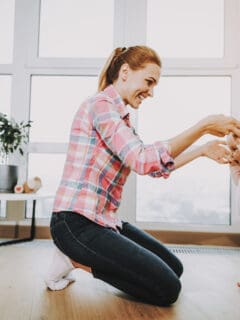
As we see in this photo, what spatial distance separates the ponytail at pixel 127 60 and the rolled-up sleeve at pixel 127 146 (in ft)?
0.72

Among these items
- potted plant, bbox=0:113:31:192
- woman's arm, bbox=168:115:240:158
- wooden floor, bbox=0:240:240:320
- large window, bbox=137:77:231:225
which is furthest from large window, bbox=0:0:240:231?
woman's arm, bbox=168:115:240:158

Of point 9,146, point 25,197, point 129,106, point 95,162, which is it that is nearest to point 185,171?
point 129,106

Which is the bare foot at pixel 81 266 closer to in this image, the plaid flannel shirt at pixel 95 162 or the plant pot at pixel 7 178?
the plaid flannel shirt at pixel 95 162

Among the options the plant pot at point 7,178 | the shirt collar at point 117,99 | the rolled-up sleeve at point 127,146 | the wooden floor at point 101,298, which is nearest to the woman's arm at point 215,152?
the rolled-up sleeve at point 127,146

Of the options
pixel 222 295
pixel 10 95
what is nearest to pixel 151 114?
pixel 10 95

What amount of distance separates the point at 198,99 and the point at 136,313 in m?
1.80

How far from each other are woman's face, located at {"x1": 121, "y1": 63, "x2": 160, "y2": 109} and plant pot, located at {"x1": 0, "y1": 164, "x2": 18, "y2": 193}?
48.1 inches

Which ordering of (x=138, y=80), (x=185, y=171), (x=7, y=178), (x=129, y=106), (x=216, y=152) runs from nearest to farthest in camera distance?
(x=216, y=152), (x=138, y=80), (x=7, y=178), (x=129, y=106), (x=185, y=171)

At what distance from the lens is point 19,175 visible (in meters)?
2.61

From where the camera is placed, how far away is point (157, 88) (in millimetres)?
2605

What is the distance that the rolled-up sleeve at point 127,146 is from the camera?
1126 mm

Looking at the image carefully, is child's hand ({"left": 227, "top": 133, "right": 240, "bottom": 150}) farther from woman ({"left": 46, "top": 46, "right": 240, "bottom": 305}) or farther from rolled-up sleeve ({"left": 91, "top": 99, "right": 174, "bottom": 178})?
rolled-up sleeve ({"left": 91, "top": 99, "right": 174, "bottom": 178})

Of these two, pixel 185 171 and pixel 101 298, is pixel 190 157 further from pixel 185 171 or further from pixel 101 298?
pixel 185 171

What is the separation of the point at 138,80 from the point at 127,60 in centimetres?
10
